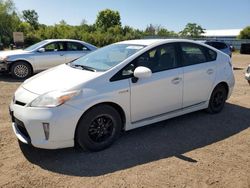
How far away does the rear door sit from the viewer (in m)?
5.41

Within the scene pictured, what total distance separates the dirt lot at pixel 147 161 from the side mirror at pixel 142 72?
106 centimetres

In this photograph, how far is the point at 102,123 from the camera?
171 inches

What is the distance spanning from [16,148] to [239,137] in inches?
141

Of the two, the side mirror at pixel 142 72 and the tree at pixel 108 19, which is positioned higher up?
the tree at pixel 108 19

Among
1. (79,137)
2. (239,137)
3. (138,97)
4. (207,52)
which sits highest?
(207,52)

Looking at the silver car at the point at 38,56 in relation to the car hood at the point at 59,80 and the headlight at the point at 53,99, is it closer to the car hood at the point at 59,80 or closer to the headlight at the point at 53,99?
the car hood at the point at 59,80

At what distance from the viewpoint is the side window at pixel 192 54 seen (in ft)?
17.9

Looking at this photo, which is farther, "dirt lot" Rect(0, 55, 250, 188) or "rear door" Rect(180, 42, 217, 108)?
"rear door" Rect(180, 42, 217, 108)

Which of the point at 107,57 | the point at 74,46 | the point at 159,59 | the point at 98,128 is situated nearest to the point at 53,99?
the point at 98,128

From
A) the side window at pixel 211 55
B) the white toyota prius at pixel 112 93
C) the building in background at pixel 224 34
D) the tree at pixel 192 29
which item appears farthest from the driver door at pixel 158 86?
the tree at pixel 192 29

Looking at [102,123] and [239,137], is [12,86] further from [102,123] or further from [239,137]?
[239,137]

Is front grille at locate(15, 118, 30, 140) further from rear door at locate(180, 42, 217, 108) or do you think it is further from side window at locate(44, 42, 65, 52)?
side window at locate(44, 42, 65, 52)

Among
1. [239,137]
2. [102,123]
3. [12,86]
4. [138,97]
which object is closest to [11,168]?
[102,123]

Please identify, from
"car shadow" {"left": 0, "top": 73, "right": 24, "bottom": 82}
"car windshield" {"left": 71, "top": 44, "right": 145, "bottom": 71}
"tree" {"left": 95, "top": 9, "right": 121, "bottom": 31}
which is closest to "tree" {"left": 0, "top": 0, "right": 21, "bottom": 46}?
"tree" {"left": 95, "top": 9, "right": 121, "bottom": 31}
